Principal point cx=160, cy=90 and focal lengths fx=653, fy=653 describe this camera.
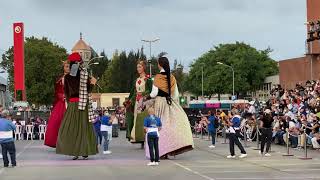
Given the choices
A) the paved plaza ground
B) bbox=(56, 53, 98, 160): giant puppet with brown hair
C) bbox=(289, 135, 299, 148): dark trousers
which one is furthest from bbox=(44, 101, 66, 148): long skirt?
bbox=(289, 135, 299, 148): dark trousers

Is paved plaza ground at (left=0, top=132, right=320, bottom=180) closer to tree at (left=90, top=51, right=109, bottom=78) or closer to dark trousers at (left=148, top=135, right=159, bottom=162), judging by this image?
dark trousers at (left=148, top=135, right=159, bottom=162)

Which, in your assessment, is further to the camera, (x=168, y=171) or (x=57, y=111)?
(x=57, y=111)

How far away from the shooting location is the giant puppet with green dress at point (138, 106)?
67.4 feet

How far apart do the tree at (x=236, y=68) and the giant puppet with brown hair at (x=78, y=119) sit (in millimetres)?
73201

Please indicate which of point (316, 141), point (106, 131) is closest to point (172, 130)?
point (106, 131)

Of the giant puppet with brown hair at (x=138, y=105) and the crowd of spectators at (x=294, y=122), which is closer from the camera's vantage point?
the giant puppet with brown hair at (x=138, y=105)

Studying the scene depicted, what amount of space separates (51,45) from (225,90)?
26.1 metres

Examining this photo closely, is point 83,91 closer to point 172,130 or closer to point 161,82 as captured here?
point 161,82

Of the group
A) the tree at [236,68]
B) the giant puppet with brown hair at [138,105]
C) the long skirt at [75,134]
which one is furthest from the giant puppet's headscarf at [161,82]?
the tree at [236,68]

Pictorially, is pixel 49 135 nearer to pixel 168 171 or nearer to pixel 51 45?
pixel 168 171

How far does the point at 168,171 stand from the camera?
48.4 feet

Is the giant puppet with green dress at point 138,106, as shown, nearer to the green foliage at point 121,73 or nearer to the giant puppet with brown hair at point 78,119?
the giant puppet with brown hair at point 78,119

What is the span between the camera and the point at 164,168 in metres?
15.5

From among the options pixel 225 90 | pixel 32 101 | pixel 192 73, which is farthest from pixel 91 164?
pixel 192 73
